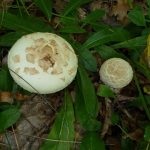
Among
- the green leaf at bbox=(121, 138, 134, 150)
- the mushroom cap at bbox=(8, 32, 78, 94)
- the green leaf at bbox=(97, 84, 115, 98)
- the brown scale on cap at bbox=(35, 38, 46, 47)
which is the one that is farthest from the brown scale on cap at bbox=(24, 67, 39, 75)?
the green leaf at bbox=(121, 138, 134, 150)

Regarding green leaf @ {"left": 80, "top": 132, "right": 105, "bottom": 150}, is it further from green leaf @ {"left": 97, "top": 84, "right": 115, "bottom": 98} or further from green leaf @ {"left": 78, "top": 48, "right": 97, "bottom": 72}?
green leaf @ {"left": 78, "top": 48, "right": 97, "bottom": 72}

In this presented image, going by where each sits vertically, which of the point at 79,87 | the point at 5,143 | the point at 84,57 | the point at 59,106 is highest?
the point at 84,57

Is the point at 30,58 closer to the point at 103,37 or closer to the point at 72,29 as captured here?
the point at 72,29

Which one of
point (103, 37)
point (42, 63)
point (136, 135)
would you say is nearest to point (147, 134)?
point (136, 135)

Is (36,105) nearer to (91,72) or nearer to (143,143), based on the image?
(91,72)

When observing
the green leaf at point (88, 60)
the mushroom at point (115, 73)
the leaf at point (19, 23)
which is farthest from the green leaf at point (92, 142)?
the leaf at point (19, 23)

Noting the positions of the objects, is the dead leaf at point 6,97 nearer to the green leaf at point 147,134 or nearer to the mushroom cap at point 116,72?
the mushroom cap at point 116,72

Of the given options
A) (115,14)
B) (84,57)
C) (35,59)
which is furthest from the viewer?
(115,14)

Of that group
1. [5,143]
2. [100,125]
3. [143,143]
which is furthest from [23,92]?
[143,143]
